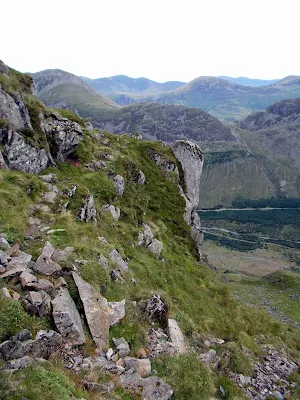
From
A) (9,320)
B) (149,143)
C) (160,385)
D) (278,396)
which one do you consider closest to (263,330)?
(278,396)

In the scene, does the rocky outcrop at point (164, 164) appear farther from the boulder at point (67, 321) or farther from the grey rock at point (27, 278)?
the boulder at point (67, 321)

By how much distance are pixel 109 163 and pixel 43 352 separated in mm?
29896

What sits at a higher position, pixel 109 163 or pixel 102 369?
pixel 109 163

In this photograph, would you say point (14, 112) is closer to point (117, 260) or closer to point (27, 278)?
point (117, 260)

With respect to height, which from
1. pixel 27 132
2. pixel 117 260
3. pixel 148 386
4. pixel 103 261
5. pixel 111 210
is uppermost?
pixel 27 132

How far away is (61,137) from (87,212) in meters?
12.2

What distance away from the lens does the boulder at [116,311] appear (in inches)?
543

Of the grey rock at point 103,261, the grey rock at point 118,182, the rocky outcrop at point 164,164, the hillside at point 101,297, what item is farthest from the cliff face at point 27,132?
the rocky outcrop at point 164,164

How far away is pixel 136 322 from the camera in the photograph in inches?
578

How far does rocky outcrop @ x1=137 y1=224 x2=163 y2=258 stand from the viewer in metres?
28.1

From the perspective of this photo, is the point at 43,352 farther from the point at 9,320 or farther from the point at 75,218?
the point at 75,218

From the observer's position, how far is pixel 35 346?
10.0 metres

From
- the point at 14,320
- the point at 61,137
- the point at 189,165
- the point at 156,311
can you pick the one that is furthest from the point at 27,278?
the point at 189,165

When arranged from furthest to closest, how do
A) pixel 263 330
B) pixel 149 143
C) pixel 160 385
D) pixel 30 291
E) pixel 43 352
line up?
1. pixel 149 143
2. pixel 263 330
3. pixel 30 291
4. pixel 160 385
5. pixel 43 352
